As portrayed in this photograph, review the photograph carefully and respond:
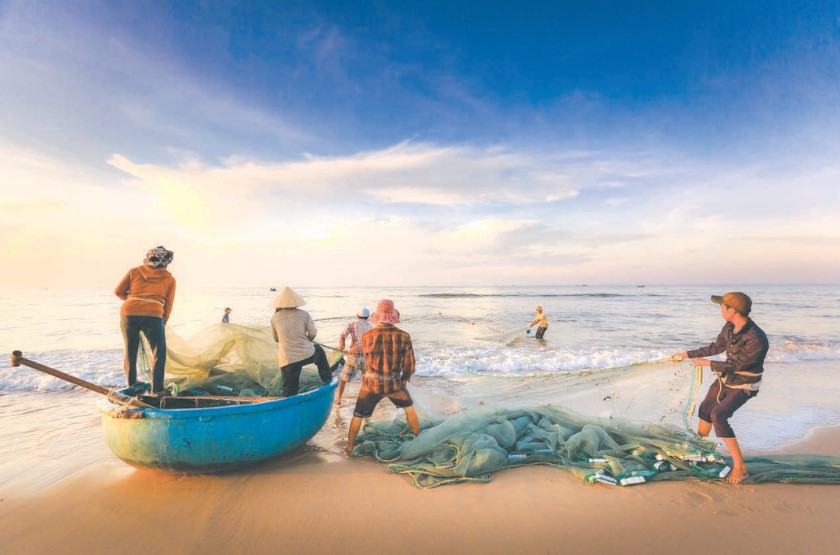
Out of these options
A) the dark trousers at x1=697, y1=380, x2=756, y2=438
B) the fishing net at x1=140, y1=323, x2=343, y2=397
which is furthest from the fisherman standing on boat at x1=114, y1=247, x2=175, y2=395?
the dark trousers at x1=697, y1=380, x2=756, y2=438

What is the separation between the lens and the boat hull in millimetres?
3814

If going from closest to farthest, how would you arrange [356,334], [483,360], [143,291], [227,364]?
1. [143,291]
2. [227,364]
3. [356,334]
4. [483,360]

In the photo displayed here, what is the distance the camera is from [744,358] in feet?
13.0

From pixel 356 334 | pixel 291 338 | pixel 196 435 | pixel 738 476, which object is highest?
pixel 291 338

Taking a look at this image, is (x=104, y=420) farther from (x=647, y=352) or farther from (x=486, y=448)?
(x=647, y=352)

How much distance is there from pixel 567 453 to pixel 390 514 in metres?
1.96

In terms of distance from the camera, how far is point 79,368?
1089cm

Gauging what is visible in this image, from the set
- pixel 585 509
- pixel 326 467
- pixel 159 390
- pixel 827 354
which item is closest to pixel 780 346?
pixel 827 354

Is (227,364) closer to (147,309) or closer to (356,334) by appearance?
(147,309)

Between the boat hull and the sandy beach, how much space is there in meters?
0.29

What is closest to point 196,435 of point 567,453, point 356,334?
point 356,334

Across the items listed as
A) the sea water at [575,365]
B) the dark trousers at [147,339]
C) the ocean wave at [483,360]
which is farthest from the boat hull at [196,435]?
the ocean wave at [483,360]

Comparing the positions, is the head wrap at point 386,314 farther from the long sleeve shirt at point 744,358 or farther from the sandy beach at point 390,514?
the long sleeve shirt at point 744,358

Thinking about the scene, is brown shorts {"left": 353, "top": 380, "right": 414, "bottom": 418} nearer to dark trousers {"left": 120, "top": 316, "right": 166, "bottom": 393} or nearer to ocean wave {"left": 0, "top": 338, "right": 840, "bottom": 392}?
dark trousers {"left": 120, "top": 316, "right": 166, "bottom": 393}
